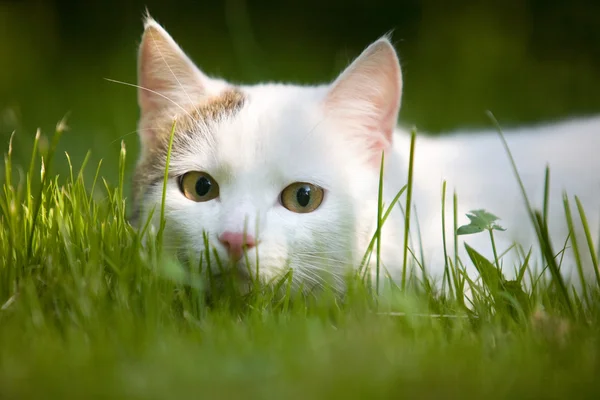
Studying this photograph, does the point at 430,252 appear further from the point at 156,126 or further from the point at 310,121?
the point at 156,126

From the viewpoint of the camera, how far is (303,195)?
157 centimetres

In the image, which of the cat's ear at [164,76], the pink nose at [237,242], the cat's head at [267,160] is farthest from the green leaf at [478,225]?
the cat's ear at [164,76]

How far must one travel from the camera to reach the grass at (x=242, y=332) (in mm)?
938

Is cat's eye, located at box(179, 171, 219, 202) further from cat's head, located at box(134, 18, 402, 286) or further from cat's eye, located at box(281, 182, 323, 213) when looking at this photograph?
cat's eye, located at box(281, 182, 323, 213)

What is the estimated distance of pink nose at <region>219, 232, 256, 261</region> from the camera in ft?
4.54

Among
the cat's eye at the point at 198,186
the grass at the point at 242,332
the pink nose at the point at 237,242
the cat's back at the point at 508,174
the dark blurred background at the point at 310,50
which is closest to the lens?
the grass at the point at 242,332

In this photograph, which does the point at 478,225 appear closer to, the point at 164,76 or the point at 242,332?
the point at 242,332

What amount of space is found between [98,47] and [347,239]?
3101 mm

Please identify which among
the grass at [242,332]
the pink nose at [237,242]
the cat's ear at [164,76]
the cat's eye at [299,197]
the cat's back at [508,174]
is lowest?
the grass at [242,332]

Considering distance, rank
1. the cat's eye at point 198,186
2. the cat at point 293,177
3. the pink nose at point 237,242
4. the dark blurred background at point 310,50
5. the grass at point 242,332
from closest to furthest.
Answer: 1. the grass at point 242,332
2. the pink nose at point 237,242
3. the cat at point 293,177
4. the cat's eye at point 198,186
5. the dark blurred background at point 310,50

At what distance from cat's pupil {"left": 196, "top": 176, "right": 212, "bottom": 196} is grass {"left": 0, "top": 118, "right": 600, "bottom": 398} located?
0.20 meters

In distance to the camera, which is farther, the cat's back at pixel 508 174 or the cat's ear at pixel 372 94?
the cat's back at pixel 508 174

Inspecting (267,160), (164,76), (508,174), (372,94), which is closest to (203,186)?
(267,160)

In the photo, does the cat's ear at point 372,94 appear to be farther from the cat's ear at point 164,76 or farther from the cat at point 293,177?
the cat's ear at point 164,76
